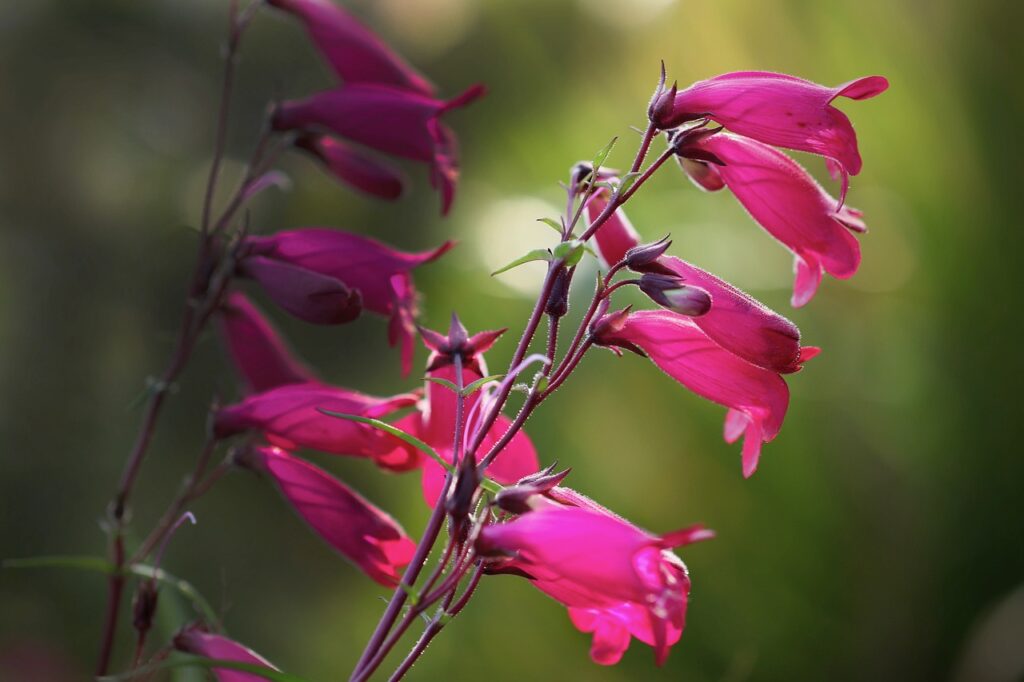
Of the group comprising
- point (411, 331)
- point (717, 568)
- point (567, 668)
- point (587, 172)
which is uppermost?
point (587, 172)

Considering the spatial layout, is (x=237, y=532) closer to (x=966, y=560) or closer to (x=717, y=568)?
(x=717, y=568)

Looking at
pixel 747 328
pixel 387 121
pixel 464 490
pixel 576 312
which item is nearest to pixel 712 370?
pixel 747 328

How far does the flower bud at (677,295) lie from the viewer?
389 mm

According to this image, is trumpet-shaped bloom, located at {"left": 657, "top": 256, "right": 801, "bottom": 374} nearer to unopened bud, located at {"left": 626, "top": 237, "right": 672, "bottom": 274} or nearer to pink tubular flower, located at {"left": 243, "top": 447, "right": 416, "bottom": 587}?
unopened bud, located at {"left": 626, "top": 237, "right": 672, "bottom": 274}

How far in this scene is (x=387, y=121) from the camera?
0.59m

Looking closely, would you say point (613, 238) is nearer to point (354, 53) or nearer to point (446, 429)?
point (446, 429)

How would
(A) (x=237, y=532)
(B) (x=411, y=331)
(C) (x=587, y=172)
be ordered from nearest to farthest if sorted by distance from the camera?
(C) (x=587, y=172)
(B) (x=411, y=331)
(A) (x=237, y=532)

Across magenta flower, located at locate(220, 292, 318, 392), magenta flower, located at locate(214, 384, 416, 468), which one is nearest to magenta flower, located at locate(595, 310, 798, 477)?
magenta flower, located at locate(214, 384, 416, 468)

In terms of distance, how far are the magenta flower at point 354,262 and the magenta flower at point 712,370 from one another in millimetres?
151

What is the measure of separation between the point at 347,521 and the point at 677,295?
0.69 feet

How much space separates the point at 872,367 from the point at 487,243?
1.93 ft

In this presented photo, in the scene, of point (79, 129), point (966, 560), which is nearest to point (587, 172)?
point (966, 560)

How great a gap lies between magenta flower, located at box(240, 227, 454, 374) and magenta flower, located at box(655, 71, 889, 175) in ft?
0.56

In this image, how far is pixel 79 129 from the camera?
1.88 metres
